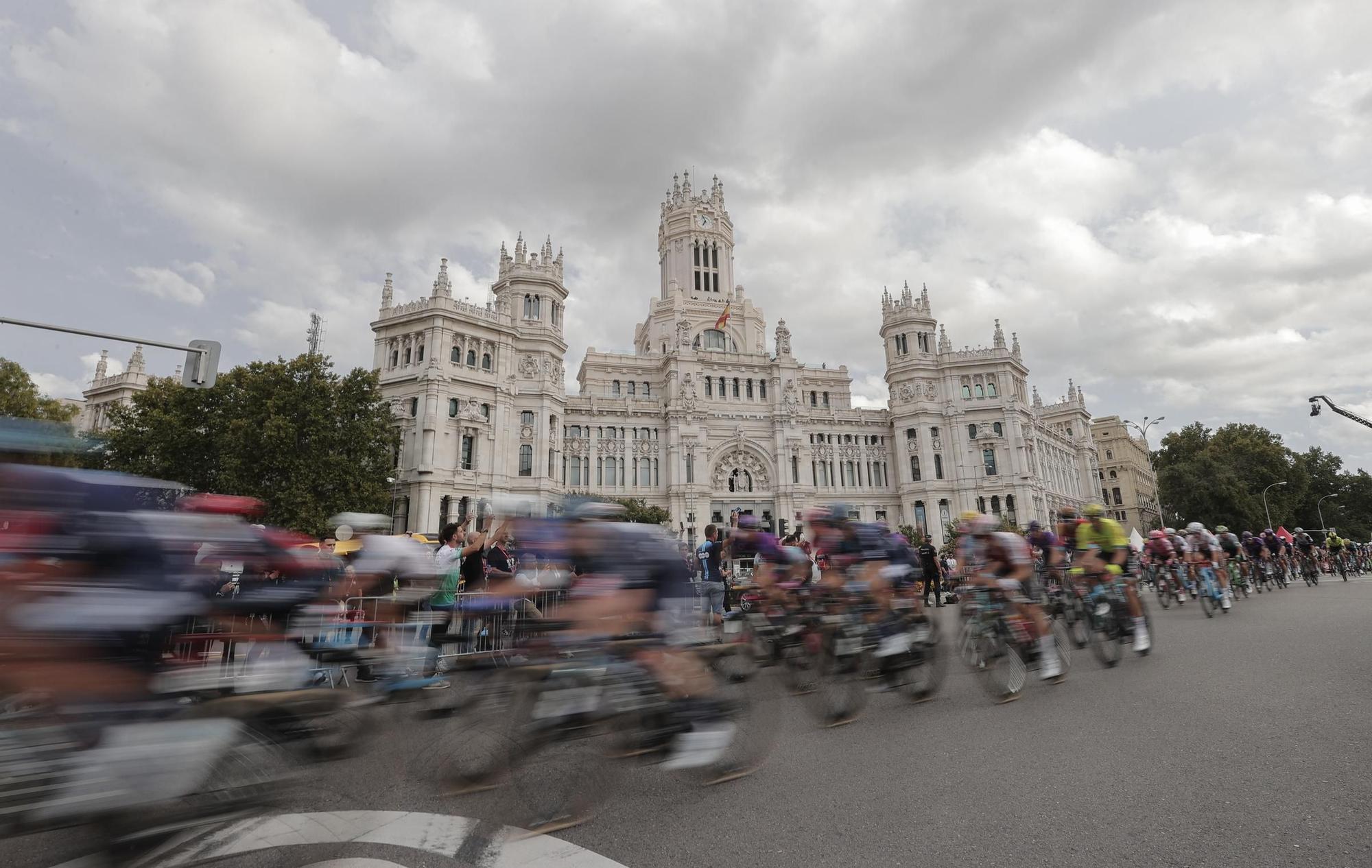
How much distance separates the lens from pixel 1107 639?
377 inches

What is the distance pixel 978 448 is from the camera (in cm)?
6500

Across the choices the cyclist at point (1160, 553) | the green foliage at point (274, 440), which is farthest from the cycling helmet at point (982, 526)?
the green foliage at point (274, 440)

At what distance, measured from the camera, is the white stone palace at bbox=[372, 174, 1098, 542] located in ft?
158

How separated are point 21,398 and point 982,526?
49.9 meters

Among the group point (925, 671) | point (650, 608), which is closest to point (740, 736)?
point (650, 608)

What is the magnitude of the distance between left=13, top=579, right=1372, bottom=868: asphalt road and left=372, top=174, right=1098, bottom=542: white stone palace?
43033 mm

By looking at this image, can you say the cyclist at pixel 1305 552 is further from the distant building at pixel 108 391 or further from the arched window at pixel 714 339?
the distant building at pixel 108 391

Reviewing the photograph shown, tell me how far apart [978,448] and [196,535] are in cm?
6947

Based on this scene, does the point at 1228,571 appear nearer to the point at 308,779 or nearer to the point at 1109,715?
the point at 1109,715

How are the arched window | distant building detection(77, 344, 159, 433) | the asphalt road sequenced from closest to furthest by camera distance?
the asphalt road < distant building detection(77, 344, 159, 433) < the arched window

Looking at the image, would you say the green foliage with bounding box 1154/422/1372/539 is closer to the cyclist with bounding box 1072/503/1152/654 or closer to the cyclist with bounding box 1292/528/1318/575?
the cyclist with bounding box 1292/528/1318/575

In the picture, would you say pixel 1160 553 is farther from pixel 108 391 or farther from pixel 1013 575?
pixel 108 391

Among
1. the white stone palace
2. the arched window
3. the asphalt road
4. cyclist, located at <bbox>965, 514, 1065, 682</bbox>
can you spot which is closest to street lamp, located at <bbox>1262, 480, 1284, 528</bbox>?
the white stone palace

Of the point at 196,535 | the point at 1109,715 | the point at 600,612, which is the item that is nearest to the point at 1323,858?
the point at 1109,715
